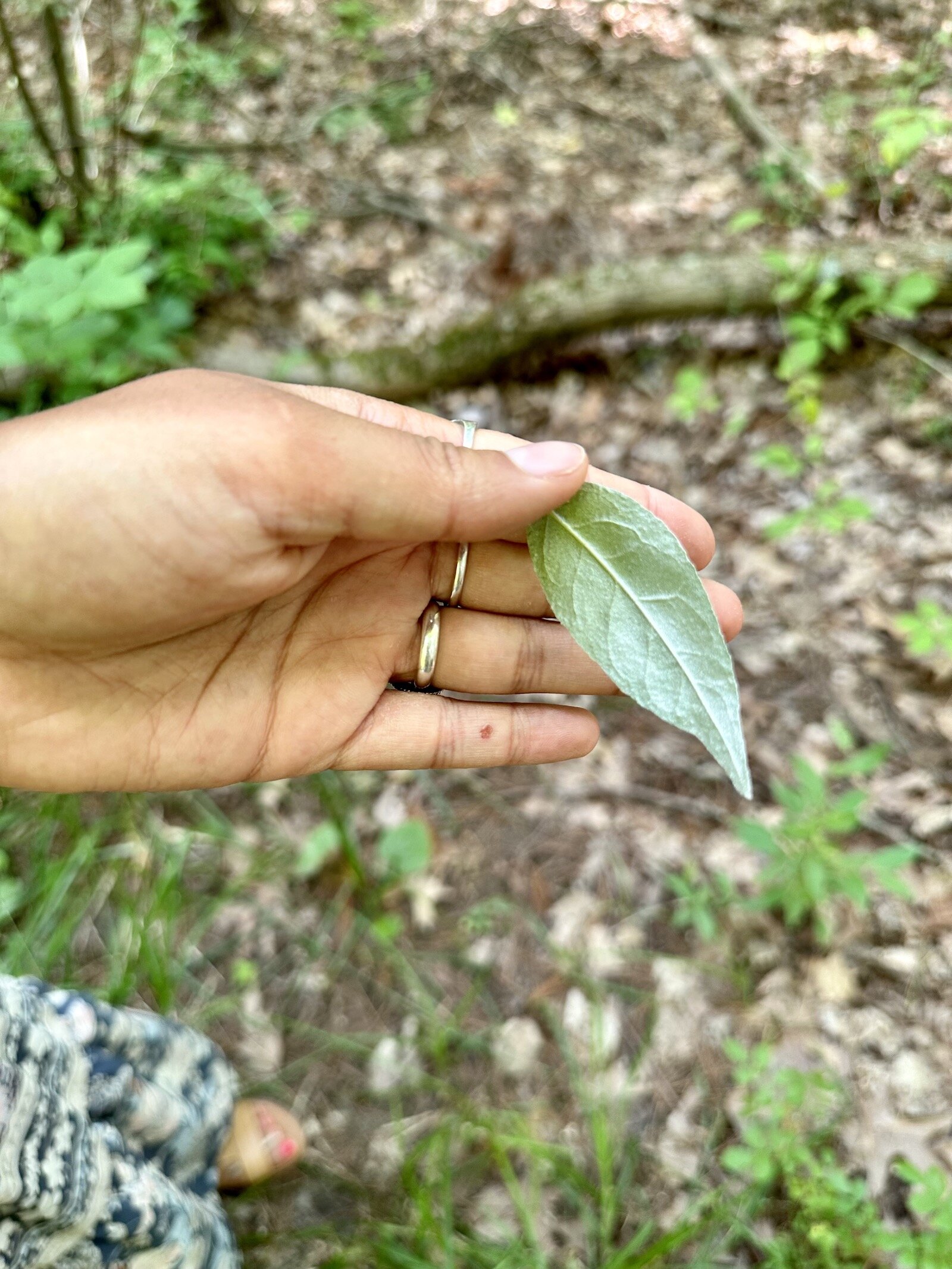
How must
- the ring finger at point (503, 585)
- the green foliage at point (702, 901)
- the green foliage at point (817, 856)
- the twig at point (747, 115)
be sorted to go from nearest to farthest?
1. the ring finger at point (503, 585)
2. the green foliage at point (817, 856)
3. the green foliage at point (702, 901)
4. the twig at point (747, 115)

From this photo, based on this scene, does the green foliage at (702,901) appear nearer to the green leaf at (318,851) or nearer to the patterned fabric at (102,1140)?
the green leaf at (318,851)

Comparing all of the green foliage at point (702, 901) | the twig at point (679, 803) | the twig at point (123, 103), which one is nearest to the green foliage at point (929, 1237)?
the green foliage at point (702, 901)

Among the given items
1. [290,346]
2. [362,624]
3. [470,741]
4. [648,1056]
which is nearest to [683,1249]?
[648,1056]

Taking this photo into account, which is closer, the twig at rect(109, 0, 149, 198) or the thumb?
the thumb

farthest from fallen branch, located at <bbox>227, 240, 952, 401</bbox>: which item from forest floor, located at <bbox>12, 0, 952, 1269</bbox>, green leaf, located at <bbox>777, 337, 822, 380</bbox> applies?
green leaf, located at <bbox>777, 337, 822, 380</bbox>

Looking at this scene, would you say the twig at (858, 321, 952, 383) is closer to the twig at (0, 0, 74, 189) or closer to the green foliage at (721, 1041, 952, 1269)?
the green foliage at (721, 1041, 952, 1269)

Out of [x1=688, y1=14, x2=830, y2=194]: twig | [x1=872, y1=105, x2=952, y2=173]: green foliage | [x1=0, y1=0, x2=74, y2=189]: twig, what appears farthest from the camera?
[x1=688, y1=14, x2=830, y2=194]: twig
